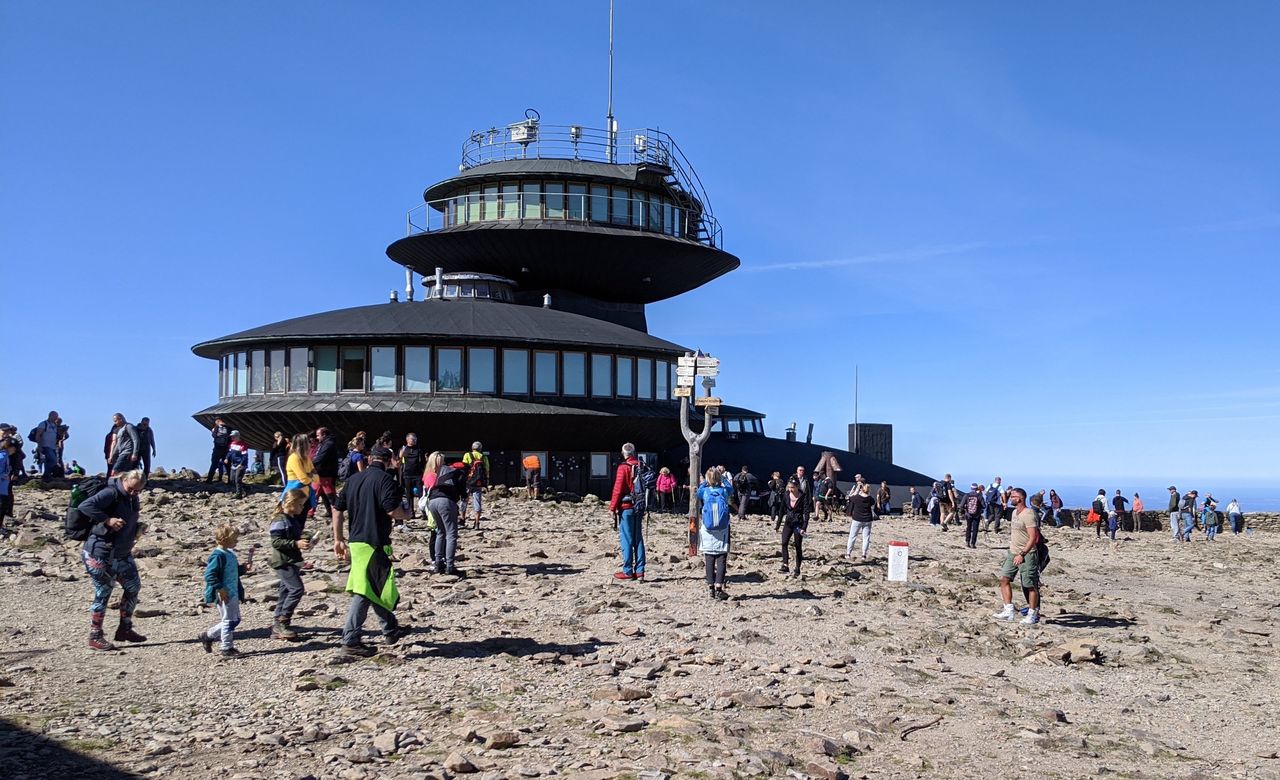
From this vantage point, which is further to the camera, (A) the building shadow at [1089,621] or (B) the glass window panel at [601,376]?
(B) the glass window panel at [601,376]

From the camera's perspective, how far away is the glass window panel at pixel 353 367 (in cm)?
3809

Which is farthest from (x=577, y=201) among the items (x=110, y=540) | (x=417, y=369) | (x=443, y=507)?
(x=110, y=540)

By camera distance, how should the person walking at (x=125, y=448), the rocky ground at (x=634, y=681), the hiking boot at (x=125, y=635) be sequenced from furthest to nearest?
1. the person walking at (x=125, y=448)
2. the hiking boot at (x=125, y=635)
3. the rocky ground at (x=634, y=681)

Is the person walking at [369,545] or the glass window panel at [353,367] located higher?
the glass window panel at [353,367]

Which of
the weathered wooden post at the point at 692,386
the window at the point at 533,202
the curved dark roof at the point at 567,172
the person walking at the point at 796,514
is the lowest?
the person walking at the point at 796,514

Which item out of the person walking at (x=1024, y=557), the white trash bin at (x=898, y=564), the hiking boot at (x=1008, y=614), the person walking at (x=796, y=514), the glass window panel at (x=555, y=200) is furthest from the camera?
the glass window panel at (x=555, y=200)

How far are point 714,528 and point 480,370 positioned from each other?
2356cm

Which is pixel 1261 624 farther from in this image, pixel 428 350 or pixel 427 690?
pixel 428 350

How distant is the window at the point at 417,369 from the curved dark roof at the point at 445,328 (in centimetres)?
72

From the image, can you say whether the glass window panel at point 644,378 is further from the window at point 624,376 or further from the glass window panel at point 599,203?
the glass window panel at point 599,203

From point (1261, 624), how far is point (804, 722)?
38.3ft

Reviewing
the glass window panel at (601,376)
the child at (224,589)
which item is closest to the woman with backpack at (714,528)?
the child at (224,589)

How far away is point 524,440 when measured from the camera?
38969 mm

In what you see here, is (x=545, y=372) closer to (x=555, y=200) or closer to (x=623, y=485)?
(x=555, y=200)
